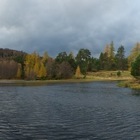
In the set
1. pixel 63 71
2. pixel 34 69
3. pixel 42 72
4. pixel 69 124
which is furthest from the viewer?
pixel 63 71

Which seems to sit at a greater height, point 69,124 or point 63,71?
point 63,71

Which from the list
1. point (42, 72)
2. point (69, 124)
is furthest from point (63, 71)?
point (69, 124)

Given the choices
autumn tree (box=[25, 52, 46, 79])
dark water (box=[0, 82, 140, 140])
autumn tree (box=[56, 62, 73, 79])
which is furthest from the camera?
autumn tree (box=[56, 62, 73, 79])

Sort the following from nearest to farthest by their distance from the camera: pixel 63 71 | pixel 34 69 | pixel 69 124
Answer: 1. pixel 69 124
2. pixel 34 69
3. pixel 63 71

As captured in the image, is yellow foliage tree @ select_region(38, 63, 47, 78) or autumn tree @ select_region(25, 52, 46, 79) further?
yellow foliage tree @ select_region(38, 63, 47, 78)

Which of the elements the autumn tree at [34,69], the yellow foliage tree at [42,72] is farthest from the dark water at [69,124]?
the yellow foliage tree at [42,72]

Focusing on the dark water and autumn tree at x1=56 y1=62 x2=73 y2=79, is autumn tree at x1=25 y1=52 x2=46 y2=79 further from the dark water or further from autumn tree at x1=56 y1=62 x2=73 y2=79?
the dark water

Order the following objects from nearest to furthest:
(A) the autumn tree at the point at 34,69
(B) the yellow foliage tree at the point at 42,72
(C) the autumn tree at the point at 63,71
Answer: (A) the autumn tree at the point at 34,69 → (B) the yellow foliage tree at the point at 42,72 → (C) the autumn tree at the point at 63,71

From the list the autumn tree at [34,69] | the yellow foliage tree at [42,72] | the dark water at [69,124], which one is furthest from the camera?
the yellow foliage tree at [42,72]

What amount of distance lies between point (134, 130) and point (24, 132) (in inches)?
471

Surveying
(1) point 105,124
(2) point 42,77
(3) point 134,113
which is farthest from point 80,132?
(2) point 42,77

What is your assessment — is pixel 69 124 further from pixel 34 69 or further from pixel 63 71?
pixel 63 71

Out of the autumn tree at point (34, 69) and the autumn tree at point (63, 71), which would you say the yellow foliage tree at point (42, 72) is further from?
the autumn tree at point (63, 71)

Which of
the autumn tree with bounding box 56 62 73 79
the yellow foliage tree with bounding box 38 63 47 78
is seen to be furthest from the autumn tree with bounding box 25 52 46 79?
the autumn tree with bounding box 56 62 73 79
